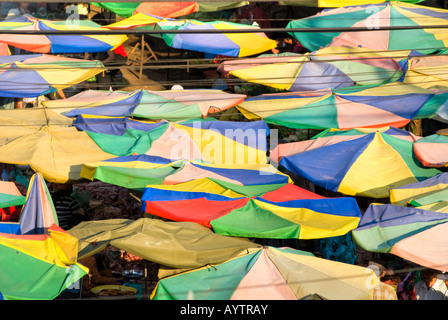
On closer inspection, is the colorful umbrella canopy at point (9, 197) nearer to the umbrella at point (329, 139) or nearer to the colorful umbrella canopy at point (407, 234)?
the umbrella at point (329, 139)

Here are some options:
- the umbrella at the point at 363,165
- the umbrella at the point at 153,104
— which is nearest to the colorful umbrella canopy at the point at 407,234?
the umbrella at the point at 363,165

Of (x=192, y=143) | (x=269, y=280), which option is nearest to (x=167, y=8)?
(x=192, y=143)

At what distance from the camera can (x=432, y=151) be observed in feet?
41.9

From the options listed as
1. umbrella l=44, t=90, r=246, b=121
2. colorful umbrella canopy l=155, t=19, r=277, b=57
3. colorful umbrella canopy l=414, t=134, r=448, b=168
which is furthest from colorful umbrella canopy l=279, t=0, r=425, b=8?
colorful umbrella canopy l=414, t=134, r=448, b=168

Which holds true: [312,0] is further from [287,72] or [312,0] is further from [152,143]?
[152,143]

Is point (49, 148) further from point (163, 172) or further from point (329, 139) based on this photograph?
point (329, 139)

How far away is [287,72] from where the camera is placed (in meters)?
16.3

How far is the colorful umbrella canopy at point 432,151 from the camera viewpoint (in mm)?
12547

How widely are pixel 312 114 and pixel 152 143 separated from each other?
3.51 metres

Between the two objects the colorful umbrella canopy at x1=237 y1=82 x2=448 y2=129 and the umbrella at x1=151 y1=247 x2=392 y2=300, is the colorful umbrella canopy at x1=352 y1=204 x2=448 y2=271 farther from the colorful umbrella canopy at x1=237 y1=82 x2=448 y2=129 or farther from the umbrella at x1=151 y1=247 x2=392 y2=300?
the colorful umbrella canopy at x1=237 y1=82 x2=448 y2=129

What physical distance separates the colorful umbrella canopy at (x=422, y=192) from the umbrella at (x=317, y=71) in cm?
519

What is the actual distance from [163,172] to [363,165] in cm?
352

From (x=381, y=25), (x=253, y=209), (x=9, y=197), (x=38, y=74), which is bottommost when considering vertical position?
(x=9, y=197)

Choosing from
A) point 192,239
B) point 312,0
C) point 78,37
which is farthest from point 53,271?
point 312,0
